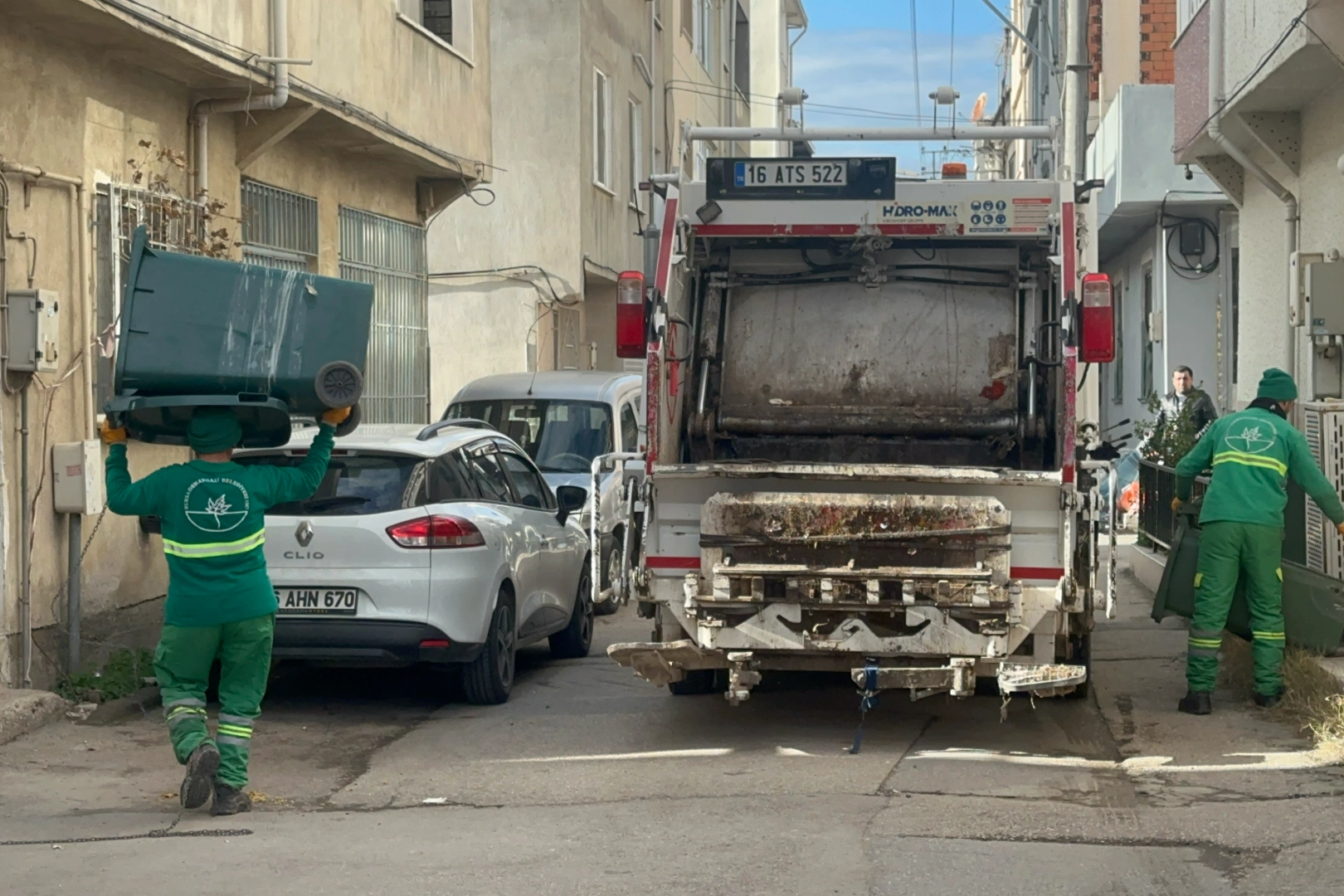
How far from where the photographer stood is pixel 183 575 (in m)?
6.70

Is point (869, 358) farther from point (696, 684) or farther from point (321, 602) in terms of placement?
point (321, 602)

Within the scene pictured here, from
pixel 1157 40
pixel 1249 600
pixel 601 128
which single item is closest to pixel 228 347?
pixel 1249 600

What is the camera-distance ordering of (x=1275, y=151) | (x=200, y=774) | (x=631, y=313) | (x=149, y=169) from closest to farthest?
1. (x=200, y=774)
2. (x=631, y=313)
3. (x=149, y=169)
4. (x=1275, y=151)

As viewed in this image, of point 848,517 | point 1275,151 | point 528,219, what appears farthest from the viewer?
point 528,219

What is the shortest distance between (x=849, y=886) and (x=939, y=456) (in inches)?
169

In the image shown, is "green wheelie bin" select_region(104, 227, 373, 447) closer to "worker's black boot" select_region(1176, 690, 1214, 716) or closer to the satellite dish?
"worker's black boot" select_region(1176, 690, 1214, 716)

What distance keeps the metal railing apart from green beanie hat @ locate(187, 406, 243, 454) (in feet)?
25.4

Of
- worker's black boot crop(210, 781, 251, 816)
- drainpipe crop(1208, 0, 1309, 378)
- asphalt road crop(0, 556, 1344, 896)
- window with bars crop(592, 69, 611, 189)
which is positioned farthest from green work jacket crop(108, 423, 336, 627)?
window with bars crop(592, 69, 611, 189)

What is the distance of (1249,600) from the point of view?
878 centimetres

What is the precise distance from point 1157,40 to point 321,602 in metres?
14.0

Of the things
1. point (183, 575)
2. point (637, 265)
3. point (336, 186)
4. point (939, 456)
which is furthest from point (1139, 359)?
point (183, 575)

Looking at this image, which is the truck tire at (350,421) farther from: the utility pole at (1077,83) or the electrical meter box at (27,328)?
the utility pole at (1077,83)

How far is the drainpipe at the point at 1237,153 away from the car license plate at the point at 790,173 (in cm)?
502

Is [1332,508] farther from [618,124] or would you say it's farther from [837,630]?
[618,124]
